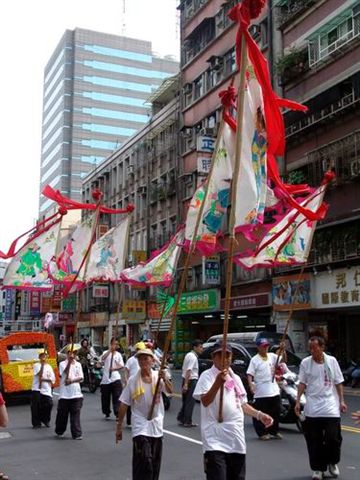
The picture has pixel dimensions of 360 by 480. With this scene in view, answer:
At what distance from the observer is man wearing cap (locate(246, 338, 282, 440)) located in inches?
421

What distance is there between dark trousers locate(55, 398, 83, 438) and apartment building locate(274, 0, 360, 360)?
14.5 meters

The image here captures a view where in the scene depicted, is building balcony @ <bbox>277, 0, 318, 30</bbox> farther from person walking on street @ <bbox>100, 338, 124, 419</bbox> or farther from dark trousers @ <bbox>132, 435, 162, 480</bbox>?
dark trousers @ <bbox>132, 435, 162, 480</bbox>

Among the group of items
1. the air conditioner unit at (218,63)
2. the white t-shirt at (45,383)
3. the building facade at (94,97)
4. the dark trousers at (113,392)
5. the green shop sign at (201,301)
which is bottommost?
the dark trousers at (113,392)

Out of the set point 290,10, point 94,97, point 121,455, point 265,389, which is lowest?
point 121,455

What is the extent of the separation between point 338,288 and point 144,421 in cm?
1889

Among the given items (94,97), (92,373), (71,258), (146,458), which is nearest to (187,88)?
(92,373)

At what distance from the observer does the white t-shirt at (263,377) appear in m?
10.7

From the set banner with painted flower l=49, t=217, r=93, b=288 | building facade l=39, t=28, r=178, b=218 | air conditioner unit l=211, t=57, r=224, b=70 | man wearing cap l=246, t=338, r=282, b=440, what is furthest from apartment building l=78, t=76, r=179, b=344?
building facade l=39, t=28, r=178, b=218

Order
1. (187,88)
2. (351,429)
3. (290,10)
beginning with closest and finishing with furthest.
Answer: (351,429), (290,10), (187,88)

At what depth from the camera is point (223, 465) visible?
5633 millimetres

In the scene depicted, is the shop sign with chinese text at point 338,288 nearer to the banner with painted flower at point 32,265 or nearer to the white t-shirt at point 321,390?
the banner with painted flower at point 32,265

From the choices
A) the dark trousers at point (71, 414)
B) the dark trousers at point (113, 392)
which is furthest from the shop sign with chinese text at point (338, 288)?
the dark trousers at point (71, 414)

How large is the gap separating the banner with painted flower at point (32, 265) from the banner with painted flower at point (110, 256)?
1028 mm

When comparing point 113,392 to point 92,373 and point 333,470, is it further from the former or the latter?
point 92,373
